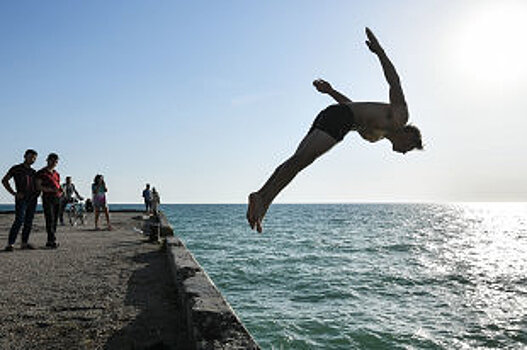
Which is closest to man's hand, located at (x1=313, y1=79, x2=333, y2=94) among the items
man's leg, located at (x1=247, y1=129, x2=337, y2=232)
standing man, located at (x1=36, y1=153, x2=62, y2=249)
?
man's leg, located at (x1=247, y1=129, x2=337, y2=232)

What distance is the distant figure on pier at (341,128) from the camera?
10.9 feet

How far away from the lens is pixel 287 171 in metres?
3.34

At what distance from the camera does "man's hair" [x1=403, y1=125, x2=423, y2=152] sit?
3561 millimetres

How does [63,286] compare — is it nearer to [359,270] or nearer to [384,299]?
[384,299]

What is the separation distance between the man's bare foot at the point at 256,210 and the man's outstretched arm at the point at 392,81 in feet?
4.35

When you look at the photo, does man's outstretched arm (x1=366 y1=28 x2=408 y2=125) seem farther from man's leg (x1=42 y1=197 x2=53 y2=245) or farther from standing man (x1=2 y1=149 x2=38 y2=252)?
man's leg (x1=42 y1=197 x2=53 y2=245)

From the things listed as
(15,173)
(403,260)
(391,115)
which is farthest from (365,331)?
(403,260)

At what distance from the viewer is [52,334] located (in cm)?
343

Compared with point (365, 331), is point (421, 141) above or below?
above

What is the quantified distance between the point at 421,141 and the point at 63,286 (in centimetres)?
448

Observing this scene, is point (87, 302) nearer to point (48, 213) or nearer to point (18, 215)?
point (18, 215)

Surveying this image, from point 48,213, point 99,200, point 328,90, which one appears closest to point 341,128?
point 328,90

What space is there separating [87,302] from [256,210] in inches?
93.2

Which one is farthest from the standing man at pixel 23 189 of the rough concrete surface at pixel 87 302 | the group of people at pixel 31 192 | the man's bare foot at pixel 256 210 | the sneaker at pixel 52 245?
the man's bare foot at pixel 256 210
